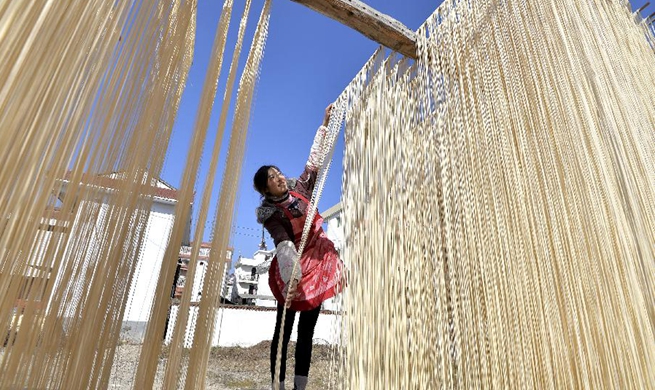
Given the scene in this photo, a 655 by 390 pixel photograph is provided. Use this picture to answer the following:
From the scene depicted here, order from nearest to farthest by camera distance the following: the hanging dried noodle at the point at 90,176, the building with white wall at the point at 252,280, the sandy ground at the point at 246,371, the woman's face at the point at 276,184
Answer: the hanging dried noodle at the point at 90,176, the woman's face at the point at 276,184, the sandy ground at the point at 246,371, the building with white wall at the point at 252,280

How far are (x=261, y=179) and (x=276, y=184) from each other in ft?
0.24

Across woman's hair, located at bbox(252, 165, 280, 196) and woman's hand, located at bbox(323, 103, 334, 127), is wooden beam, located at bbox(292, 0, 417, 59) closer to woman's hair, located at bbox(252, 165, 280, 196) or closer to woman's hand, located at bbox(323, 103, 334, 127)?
woman's hand, located at bbox(323, 103, 334, 127)

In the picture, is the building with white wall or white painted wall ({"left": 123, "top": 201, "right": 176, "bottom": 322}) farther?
the building with white wall

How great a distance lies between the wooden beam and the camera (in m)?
1.07

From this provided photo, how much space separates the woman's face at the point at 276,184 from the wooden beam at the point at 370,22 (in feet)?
2.03

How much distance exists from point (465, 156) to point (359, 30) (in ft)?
1.70

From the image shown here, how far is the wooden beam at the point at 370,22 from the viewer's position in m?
1.07

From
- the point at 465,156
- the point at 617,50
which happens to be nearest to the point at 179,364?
the point at 465,156

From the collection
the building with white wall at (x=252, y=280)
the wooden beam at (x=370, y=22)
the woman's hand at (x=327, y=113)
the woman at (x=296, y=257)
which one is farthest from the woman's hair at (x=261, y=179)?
the building with white wall at (x=252, y=280)

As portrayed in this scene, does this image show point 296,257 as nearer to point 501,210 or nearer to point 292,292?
point 292,292

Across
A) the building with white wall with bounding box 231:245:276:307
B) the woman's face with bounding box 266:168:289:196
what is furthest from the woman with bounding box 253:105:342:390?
the building with white wall with bounding box 231:245:276:307

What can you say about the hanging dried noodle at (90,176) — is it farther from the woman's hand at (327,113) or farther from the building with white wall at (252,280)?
the building with white wall at (252,280)

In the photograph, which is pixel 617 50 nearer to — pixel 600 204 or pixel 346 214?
pixel 600 204

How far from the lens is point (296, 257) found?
129 cm
